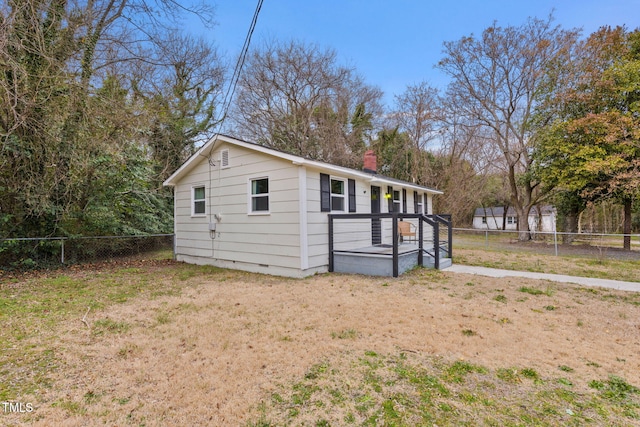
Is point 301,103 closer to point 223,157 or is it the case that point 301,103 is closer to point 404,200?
point 404,200

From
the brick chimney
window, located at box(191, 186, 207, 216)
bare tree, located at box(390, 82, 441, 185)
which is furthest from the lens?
bare tree, located at box(390, 82, 441, 185)

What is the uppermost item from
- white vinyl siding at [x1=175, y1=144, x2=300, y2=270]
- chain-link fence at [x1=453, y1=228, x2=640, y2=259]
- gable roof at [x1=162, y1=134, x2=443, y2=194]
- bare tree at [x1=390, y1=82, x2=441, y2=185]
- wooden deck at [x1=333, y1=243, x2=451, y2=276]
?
bare tree at [x1=390, y1=82, x2=441, y2=185]

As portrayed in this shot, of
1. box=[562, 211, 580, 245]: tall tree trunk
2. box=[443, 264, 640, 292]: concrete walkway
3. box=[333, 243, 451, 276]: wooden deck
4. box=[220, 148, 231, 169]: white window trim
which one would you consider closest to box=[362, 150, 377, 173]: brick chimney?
box=[333, 243, 451, 276]: wooden deck

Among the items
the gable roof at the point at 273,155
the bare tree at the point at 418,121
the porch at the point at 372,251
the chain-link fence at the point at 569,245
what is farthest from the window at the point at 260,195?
the bare tree at the point at 418,121

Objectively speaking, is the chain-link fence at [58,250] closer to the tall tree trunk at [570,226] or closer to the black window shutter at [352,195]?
the black window shutter at [352,195]

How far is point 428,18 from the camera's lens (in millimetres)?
9039

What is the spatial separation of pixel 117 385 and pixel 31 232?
7746mm

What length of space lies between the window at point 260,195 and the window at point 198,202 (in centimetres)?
224

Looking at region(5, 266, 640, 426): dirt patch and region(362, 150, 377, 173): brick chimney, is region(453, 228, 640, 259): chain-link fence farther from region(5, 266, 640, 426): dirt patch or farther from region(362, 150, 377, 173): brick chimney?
region(5, 266, 640, 426): dirt patch

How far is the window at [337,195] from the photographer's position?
8016mm

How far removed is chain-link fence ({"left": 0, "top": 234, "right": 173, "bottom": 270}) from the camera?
7441mm

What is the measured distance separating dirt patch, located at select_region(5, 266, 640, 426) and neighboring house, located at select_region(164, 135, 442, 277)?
164 centimetres

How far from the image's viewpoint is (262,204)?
782 centimetres

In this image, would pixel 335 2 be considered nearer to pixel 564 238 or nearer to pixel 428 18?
pixel 428 18
